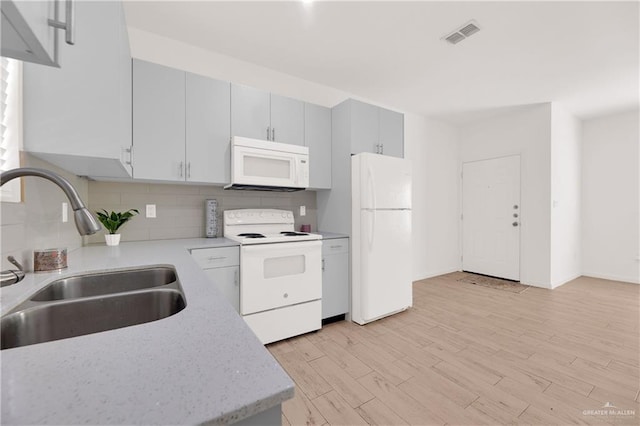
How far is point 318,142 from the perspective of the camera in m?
2.96

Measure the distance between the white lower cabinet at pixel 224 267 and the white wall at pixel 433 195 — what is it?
302cm

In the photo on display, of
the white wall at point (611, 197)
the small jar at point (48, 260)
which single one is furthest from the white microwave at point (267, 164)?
the white wall at point (611, 197)

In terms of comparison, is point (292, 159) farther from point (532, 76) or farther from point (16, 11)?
point (532, 76)

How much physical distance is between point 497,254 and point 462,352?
2.93 metres

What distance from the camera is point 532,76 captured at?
3.24m

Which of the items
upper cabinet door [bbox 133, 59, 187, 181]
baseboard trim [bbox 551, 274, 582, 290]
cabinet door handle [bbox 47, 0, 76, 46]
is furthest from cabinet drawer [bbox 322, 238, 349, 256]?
baseboard trim [bbox 551, 274, 582, 290]

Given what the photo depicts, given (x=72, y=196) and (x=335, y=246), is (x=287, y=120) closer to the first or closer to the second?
(x=335, y=246)

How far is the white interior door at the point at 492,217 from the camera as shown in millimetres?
4355

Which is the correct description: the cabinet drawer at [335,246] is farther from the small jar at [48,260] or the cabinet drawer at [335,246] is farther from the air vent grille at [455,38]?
the air vent grille at [455,38]

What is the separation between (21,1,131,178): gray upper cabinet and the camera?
1083 mm

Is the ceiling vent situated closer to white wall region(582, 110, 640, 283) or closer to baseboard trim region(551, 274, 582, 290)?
baseboard trim region(551, 274, 582, 290)

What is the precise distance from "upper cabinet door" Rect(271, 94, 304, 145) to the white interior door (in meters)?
3.51

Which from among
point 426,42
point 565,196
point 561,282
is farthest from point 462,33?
point 561,282

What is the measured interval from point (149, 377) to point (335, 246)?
2354mm
